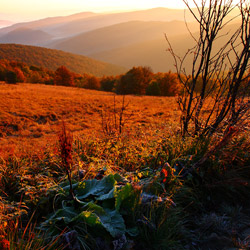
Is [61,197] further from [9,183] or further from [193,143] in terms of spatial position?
[193,143]

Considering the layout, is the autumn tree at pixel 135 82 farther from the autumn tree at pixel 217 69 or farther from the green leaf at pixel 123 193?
the green leaf at pixel 123 193

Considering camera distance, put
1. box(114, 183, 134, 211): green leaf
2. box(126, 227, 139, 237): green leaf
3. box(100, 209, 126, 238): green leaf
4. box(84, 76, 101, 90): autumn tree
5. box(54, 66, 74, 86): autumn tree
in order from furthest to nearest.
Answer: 1. box(84, 76, 101, 90): autumn tree
2. box(54, 66, 74, 86): autumn tree
3. box(114, 183, 134, 211): green leaf
4. box(126, 227, 139, 237): green leaf
5. box(100, 209, 126, 238): green leaf

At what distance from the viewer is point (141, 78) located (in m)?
47.0

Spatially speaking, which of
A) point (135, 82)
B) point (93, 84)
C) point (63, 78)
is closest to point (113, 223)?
point (135, 82)

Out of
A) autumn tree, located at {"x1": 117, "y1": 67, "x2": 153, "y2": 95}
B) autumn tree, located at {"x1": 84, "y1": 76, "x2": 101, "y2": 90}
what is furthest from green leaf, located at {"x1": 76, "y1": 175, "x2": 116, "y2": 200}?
autumn tree, located at {"x1": 84, "y1": 76, "x2": 101, "y2": 90}

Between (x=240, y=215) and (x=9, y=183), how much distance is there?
7.94ft

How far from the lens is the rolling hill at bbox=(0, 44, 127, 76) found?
10512 cm

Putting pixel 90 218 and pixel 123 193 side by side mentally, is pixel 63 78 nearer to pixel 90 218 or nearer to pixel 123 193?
pixel 123 193

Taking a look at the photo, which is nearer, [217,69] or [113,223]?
[113,223]

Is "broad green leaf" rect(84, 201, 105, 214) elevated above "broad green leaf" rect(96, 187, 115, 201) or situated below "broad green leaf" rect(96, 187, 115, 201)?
below

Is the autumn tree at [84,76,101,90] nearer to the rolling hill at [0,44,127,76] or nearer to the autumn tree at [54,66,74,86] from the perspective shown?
the autumn tree at [54,66,74,86]

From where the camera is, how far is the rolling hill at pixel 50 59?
105m

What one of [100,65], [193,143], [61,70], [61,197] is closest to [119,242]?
[61,197]

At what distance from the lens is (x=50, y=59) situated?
117312 millimetres
